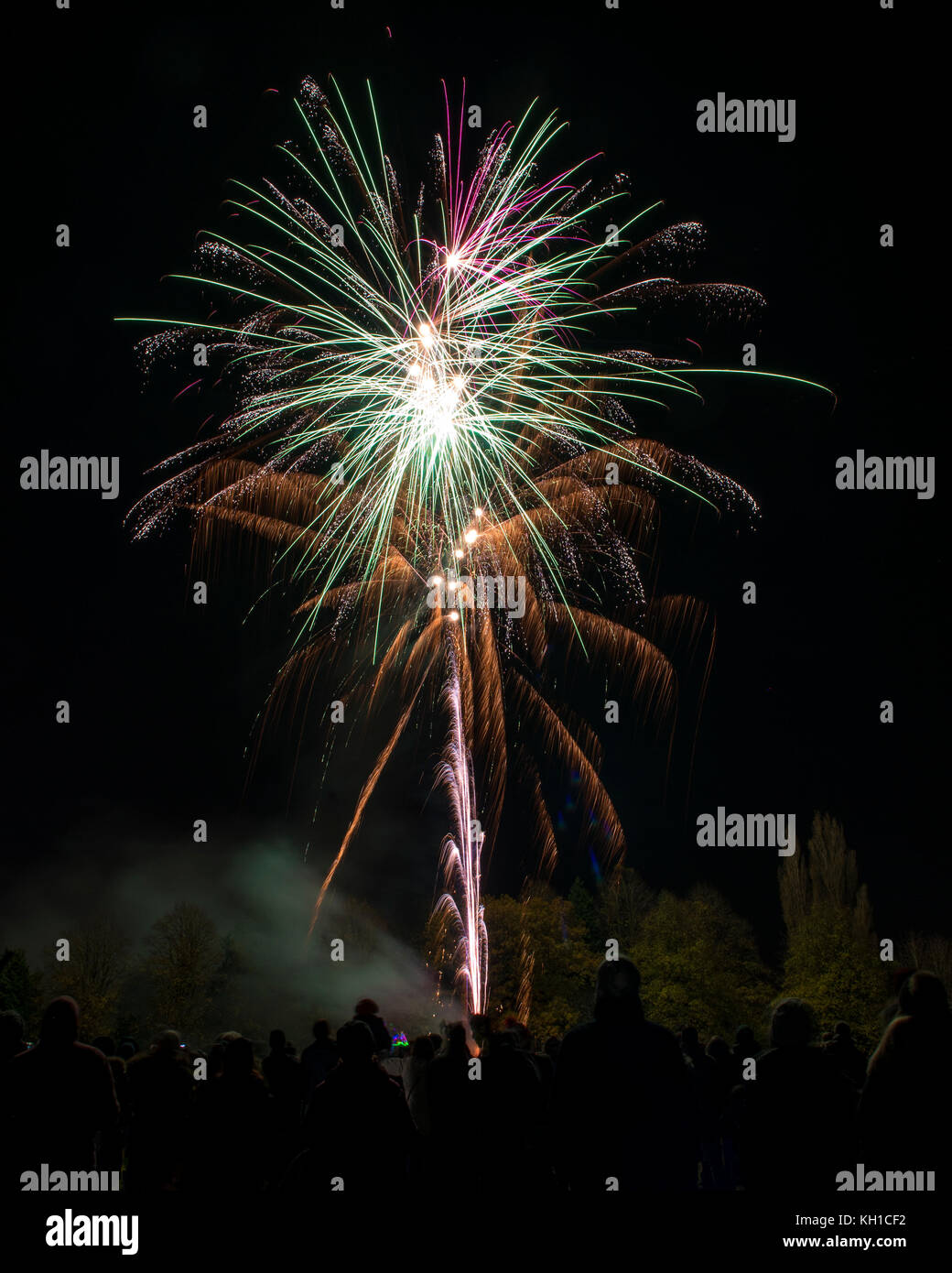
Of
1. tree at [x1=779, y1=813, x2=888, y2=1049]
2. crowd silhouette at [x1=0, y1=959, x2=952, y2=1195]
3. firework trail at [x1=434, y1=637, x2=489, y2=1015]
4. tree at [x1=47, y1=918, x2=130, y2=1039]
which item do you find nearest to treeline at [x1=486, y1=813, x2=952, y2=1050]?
tree at [x1=779, y1=813, x2=888, y2=1049]

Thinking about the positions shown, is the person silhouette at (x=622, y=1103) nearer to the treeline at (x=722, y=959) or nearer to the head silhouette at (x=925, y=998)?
the head silhouette at (x=925, y=998)

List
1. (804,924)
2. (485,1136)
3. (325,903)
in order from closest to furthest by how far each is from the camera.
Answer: (485,1136) < (804,924) < (325,903)

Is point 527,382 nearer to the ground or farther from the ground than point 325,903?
farther from the ground

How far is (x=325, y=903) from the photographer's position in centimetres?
7069

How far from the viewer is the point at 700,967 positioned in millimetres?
57000

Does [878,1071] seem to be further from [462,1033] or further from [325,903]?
[325,903]

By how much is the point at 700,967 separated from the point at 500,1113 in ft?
178

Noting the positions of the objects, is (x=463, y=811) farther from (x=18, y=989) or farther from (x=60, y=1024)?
(x=18, y=989)

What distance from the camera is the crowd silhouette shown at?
529 cm

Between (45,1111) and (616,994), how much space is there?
12.5 ft

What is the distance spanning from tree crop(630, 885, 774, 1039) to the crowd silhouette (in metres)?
49.5

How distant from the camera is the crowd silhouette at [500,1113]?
529cm

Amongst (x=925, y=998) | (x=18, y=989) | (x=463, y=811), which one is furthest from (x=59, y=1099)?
(x=18, y=989)
